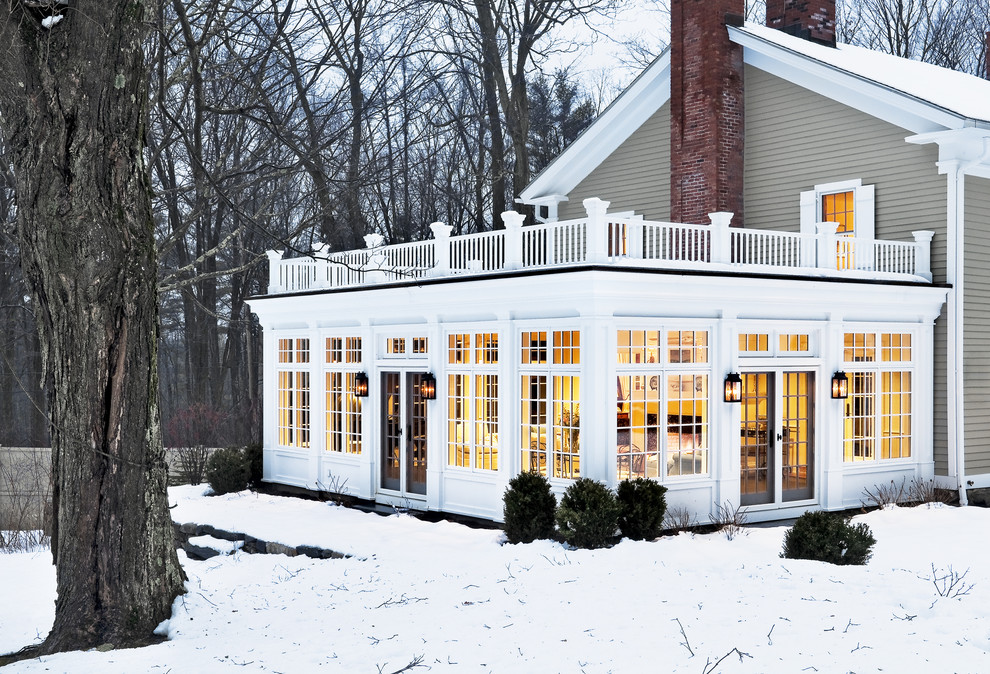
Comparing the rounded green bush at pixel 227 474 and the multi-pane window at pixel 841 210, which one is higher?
the multi-pane window at pixel 841 210

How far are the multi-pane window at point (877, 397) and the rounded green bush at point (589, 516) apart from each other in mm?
4809

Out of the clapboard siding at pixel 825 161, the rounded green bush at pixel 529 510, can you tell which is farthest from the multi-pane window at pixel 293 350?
the clapboard siding at pixel 825 161

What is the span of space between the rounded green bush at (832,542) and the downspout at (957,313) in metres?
5.60

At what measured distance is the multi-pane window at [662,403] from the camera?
13102mm

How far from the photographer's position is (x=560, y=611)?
8.62 metres

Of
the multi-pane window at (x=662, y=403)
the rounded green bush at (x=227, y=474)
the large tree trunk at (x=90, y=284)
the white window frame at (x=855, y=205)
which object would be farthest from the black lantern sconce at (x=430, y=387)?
the large tree trunk at (x=90, y=284)

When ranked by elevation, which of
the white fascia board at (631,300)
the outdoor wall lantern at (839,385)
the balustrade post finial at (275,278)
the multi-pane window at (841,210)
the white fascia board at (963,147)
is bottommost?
the outdoor wall lantern at (839,385)

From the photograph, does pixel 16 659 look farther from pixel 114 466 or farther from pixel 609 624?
pixel 609 624

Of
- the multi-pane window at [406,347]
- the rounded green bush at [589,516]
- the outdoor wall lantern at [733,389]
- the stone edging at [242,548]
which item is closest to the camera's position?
the rounded green bush at [589,516]

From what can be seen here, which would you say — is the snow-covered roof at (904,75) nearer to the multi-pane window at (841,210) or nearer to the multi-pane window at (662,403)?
the multi-pane window at (841,210)

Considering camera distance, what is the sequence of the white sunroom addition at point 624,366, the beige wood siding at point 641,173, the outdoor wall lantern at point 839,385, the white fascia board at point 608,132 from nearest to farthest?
1. the white sunroom addition at point 624,366
2. the outdoor wall lantern at point 839,385
3. the white fascia board at point 608,132
4. the beige wood siding at point 641,173

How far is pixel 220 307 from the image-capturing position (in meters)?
32.8

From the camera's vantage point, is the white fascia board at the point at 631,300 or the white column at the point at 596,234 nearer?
the white column at the point at 596,234

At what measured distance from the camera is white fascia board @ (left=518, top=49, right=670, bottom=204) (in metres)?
19.1
